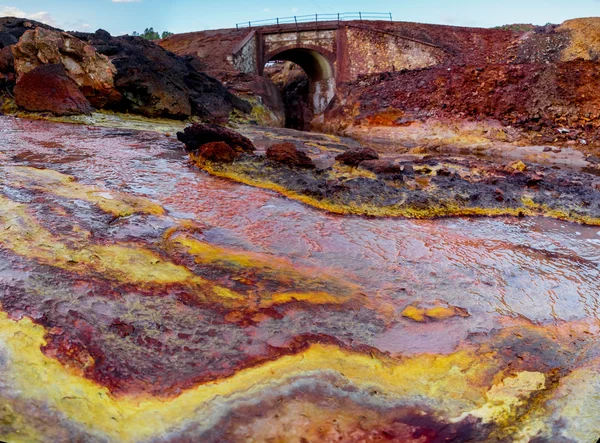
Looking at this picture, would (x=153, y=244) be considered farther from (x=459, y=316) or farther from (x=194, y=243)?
(x=459, y=316)

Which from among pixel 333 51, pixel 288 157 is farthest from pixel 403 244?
pixel 333 51

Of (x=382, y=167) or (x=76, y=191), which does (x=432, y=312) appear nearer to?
(x=76, y=191)

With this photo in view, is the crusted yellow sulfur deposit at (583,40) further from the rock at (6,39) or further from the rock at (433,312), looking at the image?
the rock at (6,39)

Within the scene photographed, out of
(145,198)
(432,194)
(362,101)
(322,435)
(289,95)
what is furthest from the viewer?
(289,95)

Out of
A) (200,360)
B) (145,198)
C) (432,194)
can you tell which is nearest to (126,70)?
(145,198)

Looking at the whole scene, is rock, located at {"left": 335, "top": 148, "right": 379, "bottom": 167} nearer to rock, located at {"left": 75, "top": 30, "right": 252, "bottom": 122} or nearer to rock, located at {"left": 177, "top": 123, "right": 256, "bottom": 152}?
rock, located at {"left": 177, "top": 123, "right": 256, "bottom": 152}

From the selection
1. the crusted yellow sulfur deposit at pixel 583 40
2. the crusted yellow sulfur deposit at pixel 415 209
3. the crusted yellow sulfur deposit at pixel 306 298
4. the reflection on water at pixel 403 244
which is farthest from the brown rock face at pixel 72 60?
the crusted yellow sulfur deposit at pixel 583 40
